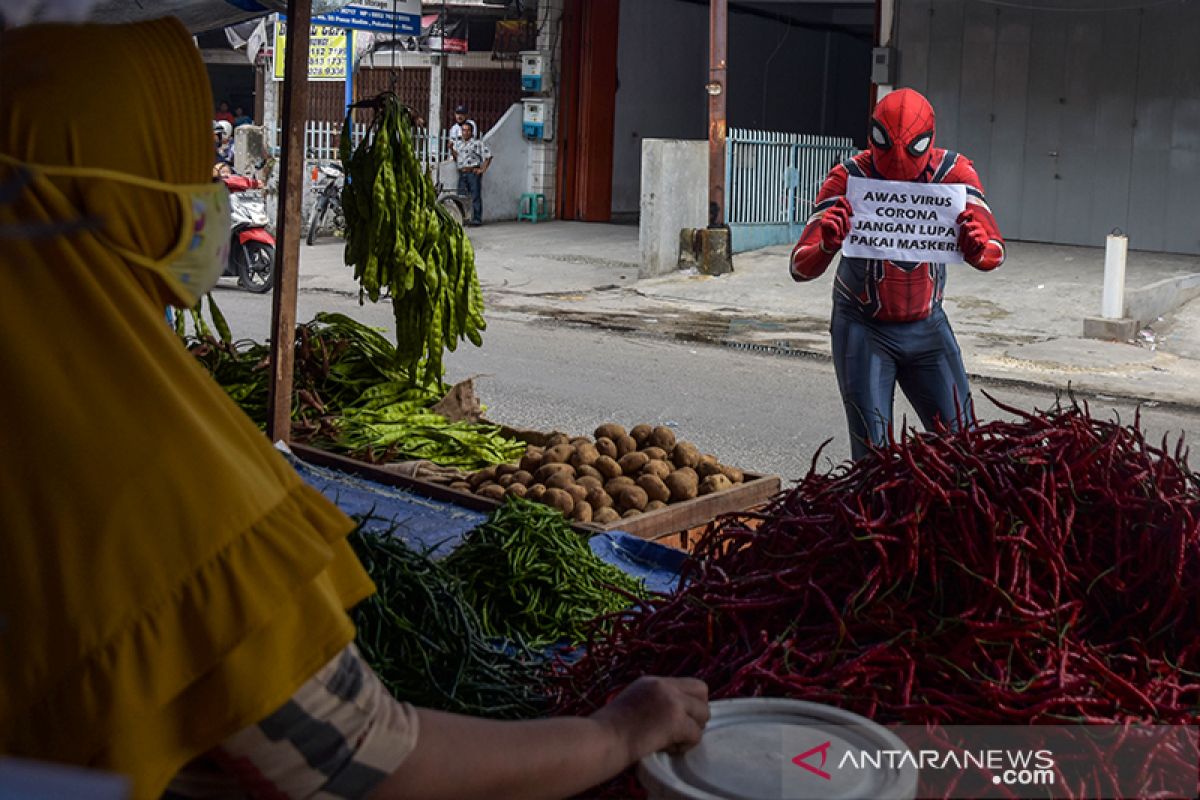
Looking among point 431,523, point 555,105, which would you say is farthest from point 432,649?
point 555,105

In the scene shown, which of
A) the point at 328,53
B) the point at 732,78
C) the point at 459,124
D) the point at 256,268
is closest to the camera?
the point at 256,268

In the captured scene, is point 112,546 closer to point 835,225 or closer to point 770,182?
point 835,225

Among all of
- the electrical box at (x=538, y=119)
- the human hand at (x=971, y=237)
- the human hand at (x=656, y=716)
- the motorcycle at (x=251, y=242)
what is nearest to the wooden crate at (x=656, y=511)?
the human hand at (x=971, y=237)

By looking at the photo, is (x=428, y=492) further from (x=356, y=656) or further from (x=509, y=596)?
(x=356, y=656)

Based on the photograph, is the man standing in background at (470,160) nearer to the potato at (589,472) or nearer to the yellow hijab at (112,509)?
the potato at (589,472)

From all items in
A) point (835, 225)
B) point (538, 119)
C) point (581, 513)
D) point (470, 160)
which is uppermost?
point (538, 119)

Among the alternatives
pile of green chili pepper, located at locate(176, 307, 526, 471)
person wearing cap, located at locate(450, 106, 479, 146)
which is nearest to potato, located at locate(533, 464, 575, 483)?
pile of green chili pepper, located at locate(176, 307, 526, 471)

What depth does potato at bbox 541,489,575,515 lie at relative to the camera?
4.84m

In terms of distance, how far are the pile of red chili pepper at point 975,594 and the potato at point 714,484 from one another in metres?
2.60

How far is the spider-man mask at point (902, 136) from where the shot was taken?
5266 mm

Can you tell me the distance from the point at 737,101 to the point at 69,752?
2498 centimetres

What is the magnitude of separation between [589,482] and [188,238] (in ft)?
11.6

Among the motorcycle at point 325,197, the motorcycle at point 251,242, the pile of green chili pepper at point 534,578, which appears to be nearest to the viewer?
the pile of green chili pepper at point 534,578

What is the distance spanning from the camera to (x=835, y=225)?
5332 millimetres
